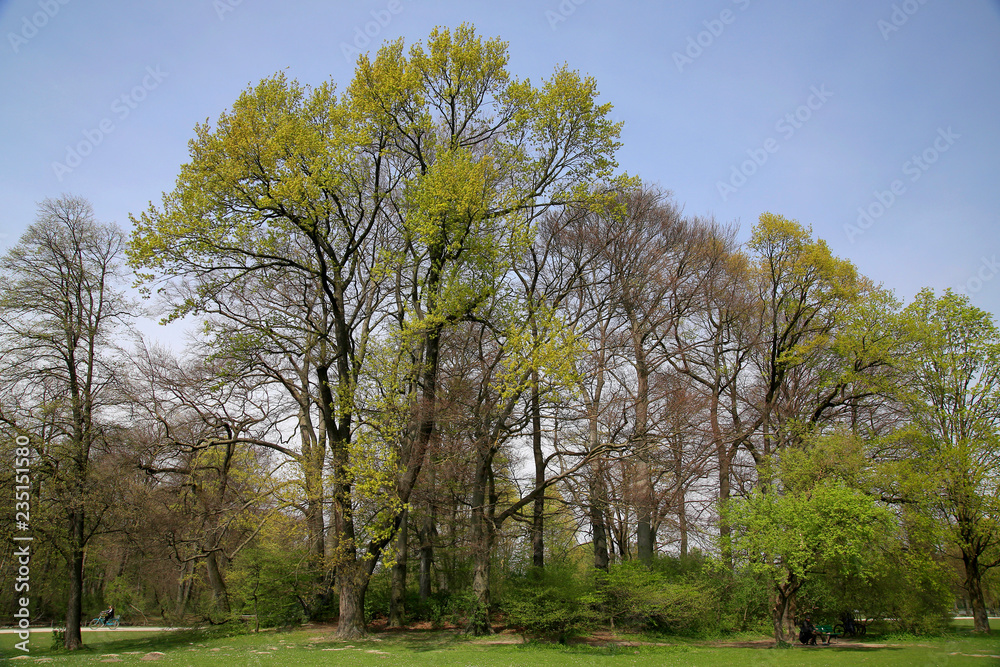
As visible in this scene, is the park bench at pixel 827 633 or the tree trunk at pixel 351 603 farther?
the park bench at pixel 827 633

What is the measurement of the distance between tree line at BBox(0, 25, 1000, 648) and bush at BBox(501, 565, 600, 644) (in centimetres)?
20

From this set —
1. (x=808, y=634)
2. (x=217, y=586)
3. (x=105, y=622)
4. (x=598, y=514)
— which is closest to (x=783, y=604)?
(x=808, y=634)

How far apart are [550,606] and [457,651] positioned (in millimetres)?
3606

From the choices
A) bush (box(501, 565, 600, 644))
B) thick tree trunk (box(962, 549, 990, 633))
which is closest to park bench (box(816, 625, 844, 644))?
thick tree trunk (box(962, 549, 990, 633))

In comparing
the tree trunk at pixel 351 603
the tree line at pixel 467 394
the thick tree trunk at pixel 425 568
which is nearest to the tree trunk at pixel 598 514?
the tree line at pixel 467 394

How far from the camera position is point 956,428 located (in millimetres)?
22000

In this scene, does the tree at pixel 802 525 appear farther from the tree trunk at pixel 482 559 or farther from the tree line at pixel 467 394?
the tree trunk at pixel 482 559

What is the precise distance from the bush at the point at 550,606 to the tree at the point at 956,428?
12.1m

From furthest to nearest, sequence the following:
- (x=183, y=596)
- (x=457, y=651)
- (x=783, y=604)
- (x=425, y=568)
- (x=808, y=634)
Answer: (x=183, y=596) < (x=425, y=568) < (x=808, y=634) < (x=783, y=604) < (x=457, y=651)

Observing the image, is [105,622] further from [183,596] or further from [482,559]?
[482,559]

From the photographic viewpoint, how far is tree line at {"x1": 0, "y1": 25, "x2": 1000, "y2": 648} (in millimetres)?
17516

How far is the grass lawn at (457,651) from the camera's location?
1370cm
